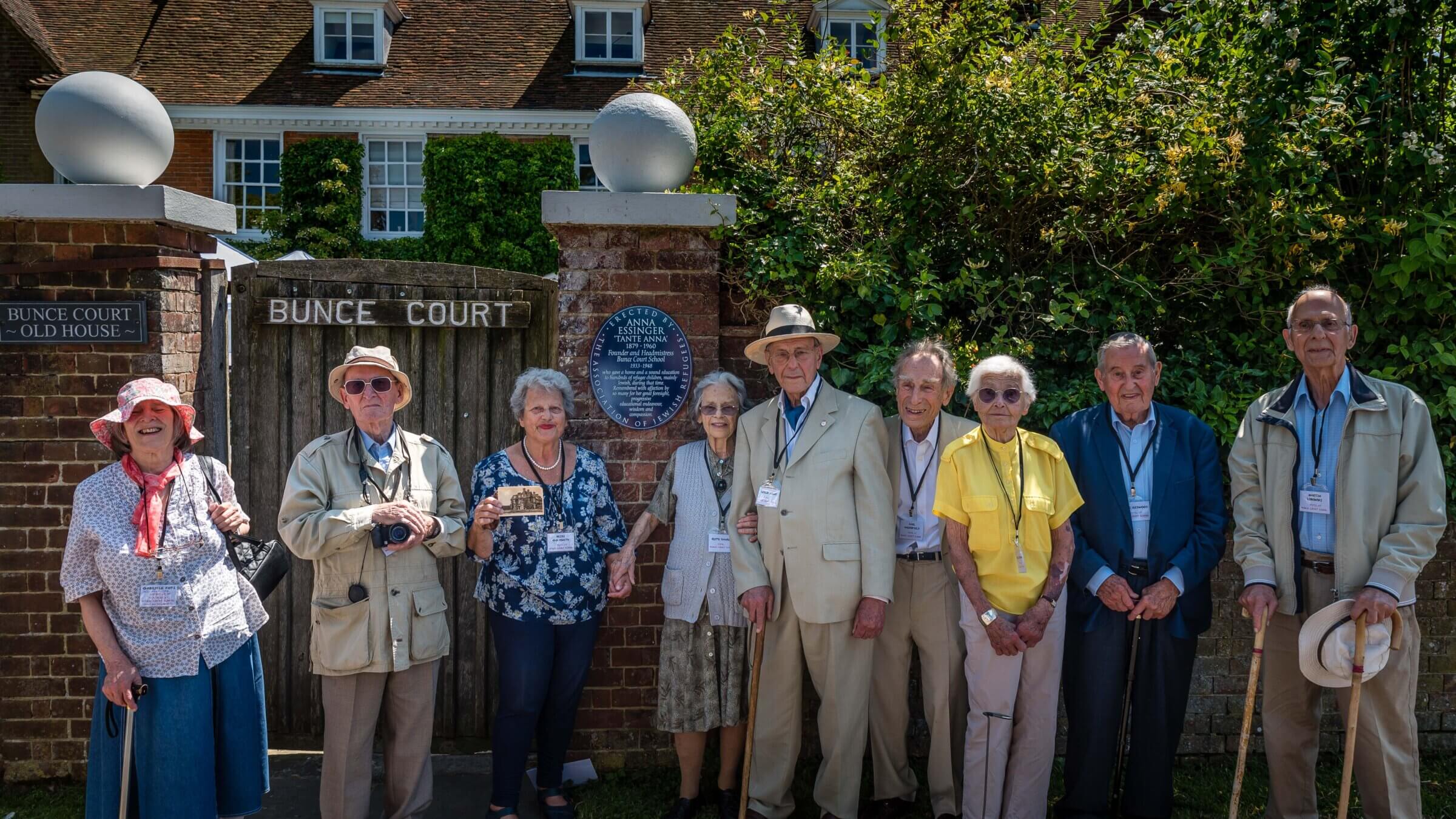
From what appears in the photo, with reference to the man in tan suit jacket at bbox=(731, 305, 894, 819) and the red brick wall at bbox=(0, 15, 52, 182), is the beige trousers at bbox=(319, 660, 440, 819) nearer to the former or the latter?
the man in tan suit jacket at bbox=(731, 305, 894, 819)

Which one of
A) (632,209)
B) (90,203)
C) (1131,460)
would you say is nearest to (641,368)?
(632,209)

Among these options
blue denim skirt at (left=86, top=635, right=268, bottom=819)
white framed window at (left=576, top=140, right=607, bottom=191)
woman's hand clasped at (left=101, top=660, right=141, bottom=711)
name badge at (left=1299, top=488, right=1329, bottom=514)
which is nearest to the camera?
woman's hand clasped at (left=101, top=660, right=141, bottom=711)

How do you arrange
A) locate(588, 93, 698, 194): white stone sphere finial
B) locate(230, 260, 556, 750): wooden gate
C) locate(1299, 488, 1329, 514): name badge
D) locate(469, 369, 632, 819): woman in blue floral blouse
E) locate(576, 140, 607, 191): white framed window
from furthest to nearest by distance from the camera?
locate(576, 140, 607, 191): white framed window
locate(230, 260, 556, 750): wooden gate
locate(588, 93, 698, 194): white stone sphere finial
locate(469, 369, 632, 819): woman in blue floral blouse
locate(1299, 488, 1329, 514): name badge

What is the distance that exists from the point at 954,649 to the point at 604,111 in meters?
2.74

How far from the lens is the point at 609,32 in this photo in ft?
61.1

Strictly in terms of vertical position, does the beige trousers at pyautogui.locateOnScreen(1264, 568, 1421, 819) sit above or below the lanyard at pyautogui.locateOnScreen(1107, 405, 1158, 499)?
below

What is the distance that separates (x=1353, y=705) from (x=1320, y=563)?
540 mm

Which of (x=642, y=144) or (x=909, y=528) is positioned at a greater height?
(x=642, y=144)

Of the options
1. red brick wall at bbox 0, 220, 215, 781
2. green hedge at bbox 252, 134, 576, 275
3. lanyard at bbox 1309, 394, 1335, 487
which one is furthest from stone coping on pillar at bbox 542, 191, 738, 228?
green hedge at bbox 252, 134, 576, 275

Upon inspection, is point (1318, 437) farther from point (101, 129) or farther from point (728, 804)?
point (101, 129)

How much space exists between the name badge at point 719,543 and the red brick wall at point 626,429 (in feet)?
1.77

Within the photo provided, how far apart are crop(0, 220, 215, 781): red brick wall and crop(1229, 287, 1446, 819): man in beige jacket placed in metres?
4.56

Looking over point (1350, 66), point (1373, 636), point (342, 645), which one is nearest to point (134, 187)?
point (342, 645)

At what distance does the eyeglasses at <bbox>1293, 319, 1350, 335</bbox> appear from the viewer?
3.78m
